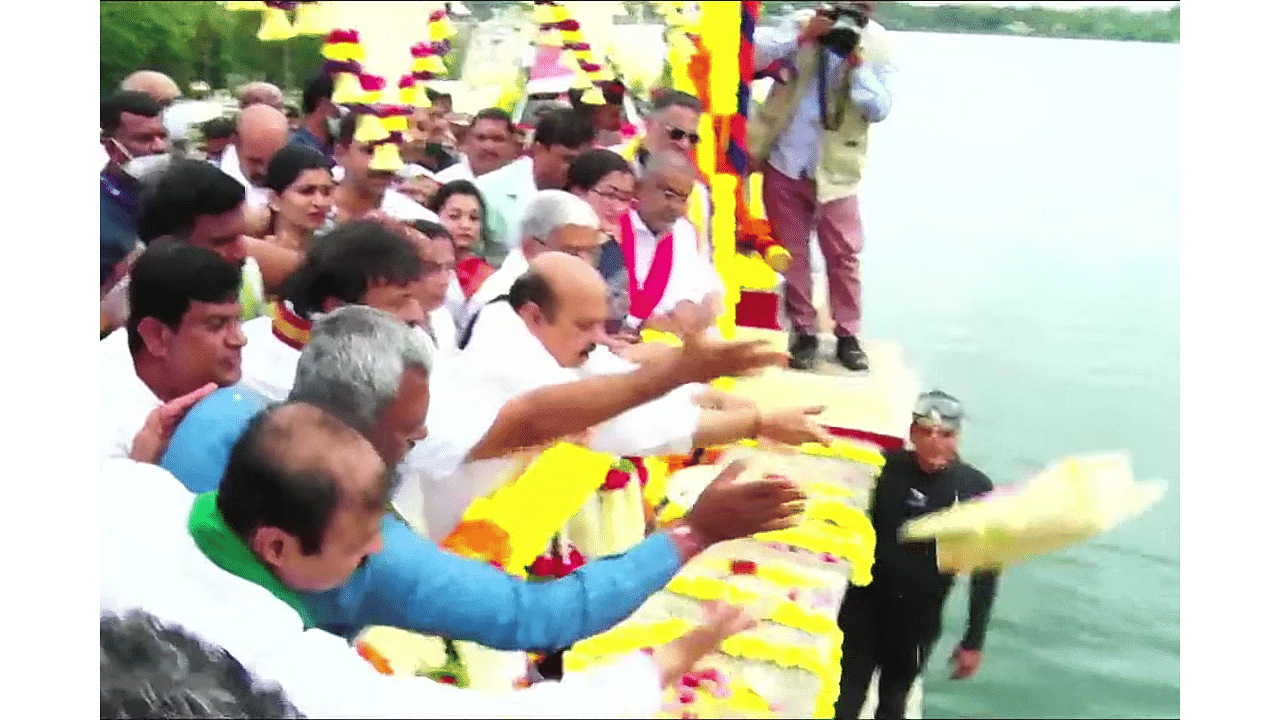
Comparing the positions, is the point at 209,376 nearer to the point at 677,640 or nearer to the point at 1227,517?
the point at 677,640

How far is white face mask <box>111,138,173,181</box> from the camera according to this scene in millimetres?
1340

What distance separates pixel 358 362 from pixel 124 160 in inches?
18.4

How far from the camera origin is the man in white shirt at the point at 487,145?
152 cm

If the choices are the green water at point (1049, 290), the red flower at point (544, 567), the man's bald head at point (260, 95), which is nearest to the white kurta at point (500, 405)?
the red flower at point (544, 567)

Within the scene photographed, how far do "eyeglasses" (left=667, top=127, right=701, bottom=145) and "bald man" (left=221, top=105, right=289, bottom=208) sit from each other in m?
0.50

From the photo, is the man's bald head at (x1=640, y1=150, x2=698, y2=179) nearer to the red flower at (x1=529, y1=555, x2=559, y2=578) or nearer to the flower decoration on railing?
the flower decoration on railing

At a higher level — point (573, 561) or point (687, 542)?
point (687, 542)

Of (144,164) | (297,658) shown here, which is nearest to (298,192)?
(144,164)

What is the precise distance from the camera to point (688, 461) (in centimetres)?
140

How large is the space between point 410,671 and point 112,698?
343 millimetres

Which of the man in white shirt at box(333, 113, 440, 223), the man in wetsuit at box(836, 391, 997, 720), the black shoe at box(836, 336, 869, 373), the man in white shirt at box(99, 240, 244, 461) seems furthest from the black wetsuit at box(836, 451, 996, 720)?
the man in white shirt at box(99, 240, 244, 461)

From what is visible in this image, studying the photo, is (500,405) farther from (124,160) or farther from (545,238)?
(124,160)

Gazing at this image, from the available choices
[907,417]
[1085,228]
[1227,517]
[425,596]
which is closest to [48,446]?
[425,596]

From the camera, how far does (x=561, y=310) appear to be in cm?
129
